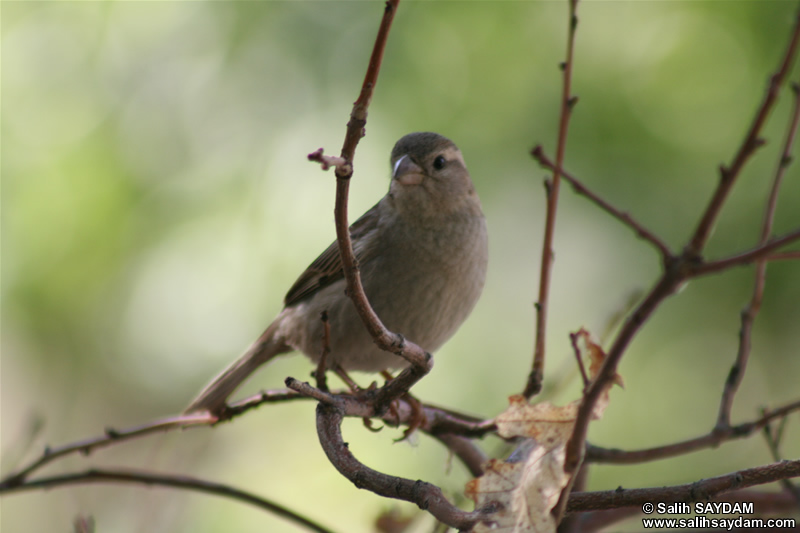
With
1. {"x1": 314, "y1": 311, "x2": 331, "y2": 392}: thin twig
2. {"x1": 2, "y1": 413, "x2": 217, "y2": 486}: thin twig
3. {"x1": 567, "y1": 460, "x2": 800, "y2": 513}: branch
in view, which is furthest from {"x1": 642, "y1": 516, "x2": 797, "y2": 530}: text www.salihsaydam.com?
{"x1": 2, "y1": 413, "x2": 217, "y2": 486}: thin twig

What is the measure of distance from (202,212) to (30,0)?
2.10 m

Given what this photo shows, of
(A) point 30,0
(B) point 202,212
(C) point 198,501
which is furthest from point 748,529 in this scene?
(A) point 30,0

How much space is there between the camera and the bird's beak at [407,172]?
137 inches

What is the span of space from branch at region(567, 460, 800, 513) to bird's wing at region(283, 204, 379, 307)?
6.83ft

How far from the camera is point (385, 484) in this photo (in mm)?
1656

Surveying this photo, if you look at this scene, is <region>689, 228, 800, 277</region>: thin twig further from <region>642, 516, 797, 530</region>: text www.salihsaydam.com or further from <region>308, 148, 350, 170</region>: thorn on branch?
<region>642, 516, 797, 530</region>: text www.salihsaydam.com

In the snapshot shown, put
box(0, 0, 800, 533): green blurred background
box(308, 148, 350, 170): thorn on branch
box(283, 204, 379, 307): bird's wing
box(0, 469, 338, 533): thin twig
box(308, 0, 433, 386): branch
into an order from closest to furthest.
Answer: box(308, 148, 350, 170): thorn on branch
box(308, 0, 433, 386): branch
box(0, 469, 338, 533): thin twig
box(283, 204, 379, 307): bird's wing
box(0, 0, 800, 533): green blurred background

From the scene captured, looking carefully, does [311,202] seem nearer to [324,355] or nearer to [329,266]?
[329,266]

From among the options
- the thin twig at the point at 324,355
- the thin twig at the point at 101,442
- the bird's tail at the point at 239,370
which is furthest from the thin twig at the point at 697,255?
the bird's tail at the point at 239,370

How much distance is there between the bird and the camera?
3.36m

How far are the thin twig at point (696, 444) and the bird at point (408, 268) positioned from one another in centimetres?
115

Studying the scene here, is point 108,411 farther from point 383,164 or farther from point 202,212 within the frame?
point 383,164

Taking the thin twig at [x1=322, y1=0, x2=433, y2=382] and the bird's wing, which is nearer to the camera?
the thin twig at [x1=322, y1=0, x2=433, y2=382]

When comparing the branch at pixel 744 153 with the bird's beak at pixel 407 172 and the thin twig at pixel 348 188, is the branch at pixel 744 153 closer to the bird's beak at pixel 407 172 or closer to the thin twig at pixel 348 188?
the thin twig at pixel 348 188
